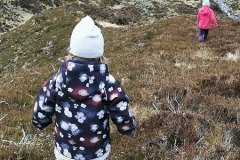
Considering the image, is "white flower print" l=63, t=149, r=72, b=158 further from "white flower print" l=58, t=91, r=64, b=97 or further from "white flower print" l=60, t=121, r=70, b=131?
"white flower print" l=58, t=91, r=64, b=97

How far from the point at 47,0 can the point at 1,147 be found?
43731mm

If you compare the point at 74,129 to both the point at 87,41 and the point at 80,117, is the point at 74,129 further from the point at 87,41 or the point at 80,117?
the point at 87,41

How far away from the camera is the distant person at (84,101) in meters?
5.08

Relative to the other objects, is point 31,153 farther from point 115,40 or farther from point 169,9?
point 169,9

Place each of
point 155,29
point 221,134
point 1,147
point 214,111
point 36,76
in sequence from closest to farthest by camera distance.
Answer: point 1,147, point 221,134, point 214,111, point 36,76, point 155,29

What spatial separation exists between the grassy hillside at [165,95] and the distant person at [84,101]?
128cm

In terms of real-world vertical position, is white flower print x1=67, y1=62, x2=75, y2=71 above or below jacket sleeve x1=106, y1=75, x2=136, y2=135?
above

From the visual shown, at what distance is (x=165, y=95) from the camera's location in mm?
10188

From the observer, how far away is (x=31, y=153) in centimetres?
682

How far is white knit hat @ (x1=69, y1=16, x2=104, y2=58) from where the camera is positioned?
5047mm

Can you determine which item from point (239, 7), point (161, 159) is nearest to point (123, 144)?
point (161, 159)

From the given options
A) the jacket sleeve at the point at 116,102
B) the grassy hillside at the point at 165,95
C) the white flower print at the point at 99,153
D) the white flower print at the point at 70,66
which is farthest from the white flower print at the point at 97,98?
the grassy hillside at the point at 165,95

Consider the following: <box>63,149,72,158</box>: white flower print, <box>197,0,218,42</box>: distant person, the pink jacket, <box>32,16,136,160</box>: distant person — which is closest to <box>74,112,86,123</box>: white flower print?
<box>32,16,136,160</box>: distant person

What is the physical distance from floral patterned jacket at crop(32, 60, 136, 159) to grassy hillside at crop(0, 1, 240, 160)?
127 centimetres
